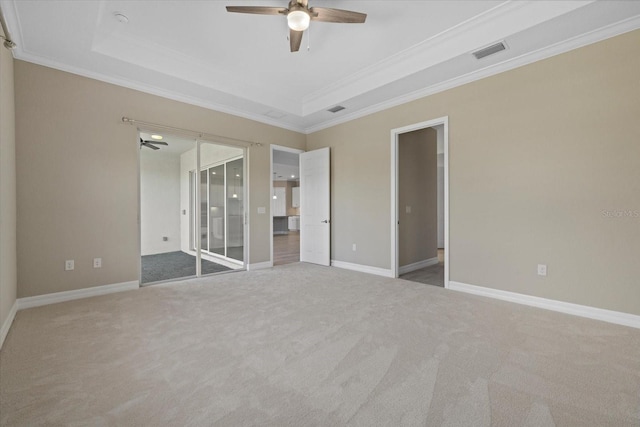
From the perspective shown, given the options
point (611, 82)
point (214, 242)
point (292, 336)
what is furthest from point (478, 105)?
point (214, 242)

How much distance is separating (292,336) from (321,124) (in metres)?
4.45

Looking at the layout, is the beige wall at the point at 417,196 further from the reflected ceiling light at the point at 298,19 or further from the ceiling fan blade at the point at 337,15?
the reflected ceiling light at the point at 298,19

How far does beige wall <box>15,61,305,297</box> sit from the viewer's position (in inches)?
127

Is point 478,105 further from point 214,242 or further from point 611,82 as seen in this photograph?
point 214,242

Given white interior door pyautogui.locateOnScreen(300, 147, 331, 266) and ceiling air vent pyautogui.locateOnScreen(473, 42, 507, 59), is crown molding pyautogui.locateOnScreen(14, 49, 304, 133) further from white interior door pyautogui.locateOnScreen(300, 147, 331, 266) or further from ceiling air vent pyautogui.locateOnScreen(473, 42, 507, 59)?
ceiling air vent pyautogui.locateOnScreen(473, 42, 507, 59)

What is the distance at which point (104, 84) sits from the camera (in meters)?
3.73

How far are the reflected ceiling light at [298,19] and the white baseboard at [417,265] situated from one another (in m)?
3.95

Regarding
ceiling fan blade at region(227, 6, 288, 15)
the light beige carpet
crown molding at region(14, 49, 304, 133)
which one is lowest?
the light beige carpet

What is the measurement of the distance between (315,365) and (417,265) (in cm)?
387

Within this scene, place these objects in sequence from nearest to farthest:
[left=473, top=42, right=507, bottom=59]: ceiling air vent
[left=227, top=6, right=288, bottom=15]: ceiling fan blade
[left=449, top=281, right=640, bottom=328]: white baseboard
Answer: [left=227, top=6, right=288, bottom=15]: ceiling fan blade, [left=449, top=281, right=640, bottom=328]: white baseboard, [left=473, top=42, right=507, bottom=59]: ceiling air vent

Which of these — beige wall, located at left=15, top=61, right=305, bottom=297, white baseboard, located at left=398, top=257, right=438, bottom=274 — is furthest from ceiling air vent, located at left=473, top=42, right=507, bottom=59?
beige wall, located at left=15, top=61, right=305, bottom=297

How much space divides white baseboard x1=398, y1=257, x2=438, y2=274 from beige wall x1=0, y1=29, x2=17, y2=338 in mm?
4892

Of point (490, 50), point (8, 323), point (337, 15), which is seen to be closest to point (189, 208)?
point (8, 323)

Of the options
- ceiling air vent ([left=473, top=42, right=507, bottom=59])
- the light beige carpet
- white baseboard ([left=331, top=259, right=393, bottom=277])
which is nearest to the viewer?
the light beige carpet
